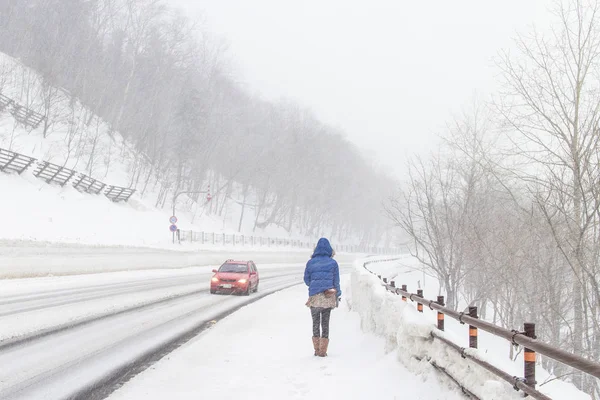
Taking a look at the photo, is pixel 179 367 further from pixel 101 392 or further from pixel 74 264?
pixel 74 264

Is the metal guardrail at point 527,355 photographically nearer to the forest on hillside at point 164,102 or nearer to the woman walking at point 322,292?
the woman walking at point 322,292

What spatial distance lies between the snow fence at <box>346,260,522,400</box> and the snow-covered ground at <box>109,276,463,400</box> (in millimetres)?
157

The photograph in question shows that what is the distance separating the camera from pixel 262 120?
3147 inches

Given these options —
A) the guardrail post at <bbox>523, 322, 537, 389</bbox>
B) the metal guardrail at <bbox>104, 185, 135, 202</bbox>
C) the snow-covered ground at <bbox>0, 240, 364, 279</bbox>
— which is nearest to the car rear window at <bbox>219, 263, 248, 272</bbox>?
the snow-covered ground at <bbox>0, 240, 364, 279</bbox>

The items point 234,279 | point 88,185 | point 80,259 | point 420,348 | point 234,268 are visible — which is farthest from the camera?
point 88,185

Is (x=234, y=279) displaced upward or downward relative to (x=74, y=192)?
downward

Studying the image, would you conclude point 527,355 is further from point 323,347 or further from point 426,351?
point 323,347

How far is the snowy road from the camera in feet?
19.9

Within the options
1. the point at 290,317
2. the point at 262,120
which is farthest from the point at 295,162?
the point at 290,317

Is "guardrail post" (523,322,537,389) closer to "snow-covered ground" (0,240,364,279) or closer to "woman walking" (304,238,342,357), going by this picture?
"woman walking" (304,238,342,357)

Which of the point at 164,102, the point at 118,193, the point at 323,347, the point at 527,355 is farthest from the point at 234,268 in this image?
the point at 164,102

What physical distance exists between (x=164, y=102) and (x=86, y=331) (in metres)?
57.8

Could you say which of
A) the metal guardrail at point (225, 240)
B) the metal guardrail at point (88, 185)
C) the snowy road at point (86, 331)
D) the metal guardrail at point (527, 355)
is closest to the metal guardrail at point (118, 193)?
the metal guardrail at point (88, 185)

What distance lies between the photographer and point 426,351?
222 inches
